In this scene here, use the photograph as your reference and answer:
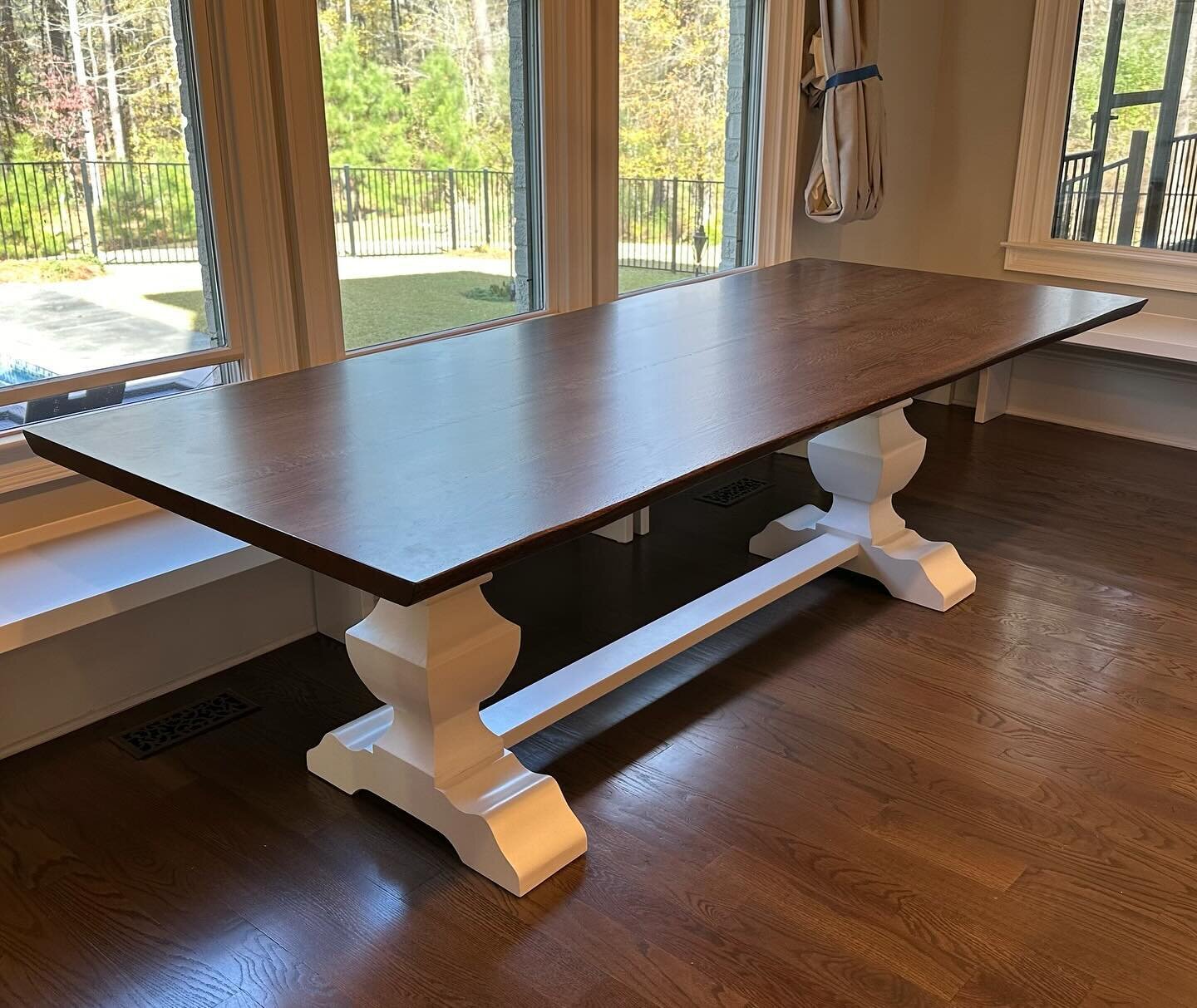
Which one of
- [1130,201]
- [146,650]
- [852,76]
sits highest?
[852,76]

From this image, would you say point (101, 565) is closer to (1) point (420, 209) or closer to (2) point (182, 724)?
(2) point (182, 724)

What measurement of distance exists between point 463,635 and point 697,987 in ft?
2.05

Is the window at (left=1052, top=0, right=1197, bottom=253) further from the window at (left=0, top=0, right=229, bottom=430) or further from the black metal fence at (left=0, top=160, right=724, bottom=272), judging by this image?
the window at (left=0, top=0, right=229, bottom=430)

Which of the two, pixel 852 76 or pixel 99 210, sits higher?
pixel 852 76

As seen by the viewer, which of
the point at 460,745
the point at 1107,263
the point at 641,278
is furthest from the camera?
the point at 1107,263

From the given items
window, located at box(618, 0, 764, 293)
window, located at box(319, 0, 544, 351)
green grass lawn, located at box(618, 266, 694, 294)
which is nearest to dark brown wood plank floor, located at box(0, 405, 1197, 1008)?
window, located at box(319, 0, 544, 351)

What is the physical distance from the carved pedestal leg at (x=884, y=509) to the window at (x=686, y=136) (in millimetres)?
1126

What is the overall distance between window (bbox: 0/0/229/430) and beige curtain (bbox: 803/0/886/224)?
2184mm

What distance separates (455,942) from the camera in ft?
5.62

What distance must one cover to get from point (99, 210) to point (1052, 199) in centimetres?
337

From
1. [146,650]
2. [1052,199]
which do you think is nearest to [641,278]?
[1052,199]

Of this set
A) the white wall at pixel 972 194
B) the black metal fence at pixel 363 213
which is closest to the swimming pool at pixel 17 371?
the black metal fence at pixel 363 213

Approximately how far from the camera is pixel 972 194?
445 cm

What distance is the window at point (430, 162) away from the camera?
2.73 meters
